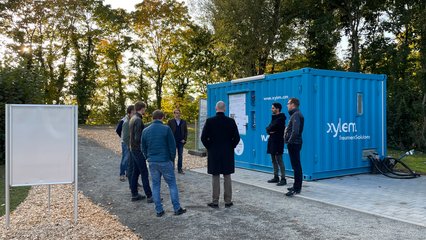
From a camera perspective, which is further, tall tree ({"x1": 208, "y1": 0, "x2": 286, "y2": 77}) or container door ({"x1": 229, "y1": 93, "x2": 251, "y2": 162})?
tall tree ({"x1": 208, "y1": 0, "x2": 286, "y2": 77})

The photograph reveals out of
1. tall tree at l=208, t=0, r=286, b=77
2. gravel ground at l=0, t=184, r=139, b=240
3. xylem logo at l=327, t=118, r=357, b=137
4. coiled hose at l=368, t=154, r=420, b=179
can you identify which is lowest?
gravel ground at l=0, t=184, r=139, b=240

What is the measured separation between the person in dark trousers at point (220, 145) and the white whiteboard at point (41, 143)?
2164 mm

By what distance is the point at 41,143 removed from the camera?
5.45 meters

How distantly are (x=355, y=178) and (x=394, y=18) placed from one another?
1461 cm

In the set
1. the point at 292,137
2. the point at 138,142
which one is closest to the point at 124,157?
the point at 138,142

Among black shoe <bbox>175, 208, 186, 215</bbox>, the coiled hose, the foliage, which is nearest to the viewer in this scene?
black shoe <bbox>175, 208, 186, 215</bbox>

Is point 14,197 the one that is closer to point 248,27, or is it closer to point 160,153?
point 160,153

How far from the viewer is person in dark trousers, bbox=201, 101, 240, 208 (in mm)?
6438

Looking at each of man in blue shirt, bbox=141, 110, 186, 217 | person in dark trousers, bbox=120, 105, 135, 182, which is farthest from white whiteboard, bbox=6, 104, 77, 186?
person in dark trousers, bbox=120, 105, 135, 182

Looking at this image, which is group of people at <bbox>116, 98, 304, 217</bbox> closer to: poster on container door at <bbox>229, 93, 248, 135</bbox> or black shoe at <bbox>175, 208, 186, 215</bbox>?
black shoe at <bbox>175, 208, 186, 215</bbox>

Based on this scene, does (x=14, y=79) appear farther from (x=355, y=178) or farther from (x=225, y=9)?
(x=225, y=9)

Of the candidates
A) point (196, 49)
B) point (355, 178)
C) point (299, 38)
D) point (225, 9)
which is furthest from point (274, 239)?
point (196, 49)

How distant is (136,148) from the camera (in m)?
6.73

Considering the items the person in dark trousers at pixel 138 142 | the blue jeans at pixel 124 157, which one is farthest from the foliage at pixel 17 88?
the person in dark trousers at pixel 138 142
